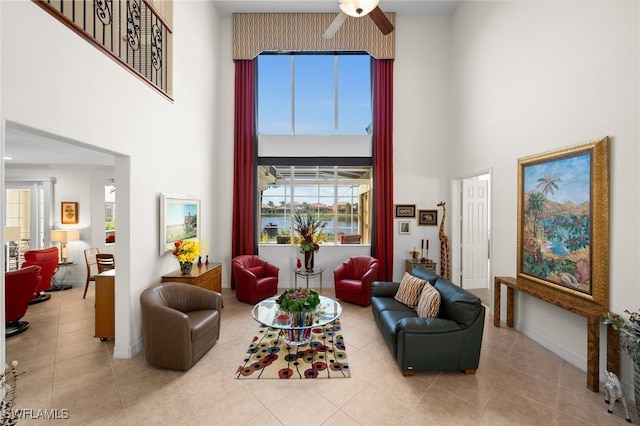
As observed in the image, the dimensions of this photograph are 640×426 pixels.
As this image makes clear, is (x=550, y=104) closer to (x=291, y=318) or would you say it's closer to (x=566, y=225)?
(x=566, y=225)

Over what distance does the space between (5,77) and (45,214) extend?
552 centimetres

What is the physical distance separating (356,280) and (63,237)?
605 cm

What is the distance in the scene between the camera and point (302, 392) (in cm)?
237

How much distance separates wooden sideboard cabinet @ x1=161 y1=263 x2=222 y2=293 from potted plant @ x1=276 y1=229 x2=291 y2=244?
1.65m

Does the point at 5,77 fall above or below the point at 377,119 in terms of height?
below

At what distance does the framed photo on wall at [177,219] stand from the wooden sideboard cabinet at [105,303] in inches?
24.9

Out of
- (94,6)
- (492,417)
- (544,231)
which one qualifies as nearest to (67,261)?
(94,6)

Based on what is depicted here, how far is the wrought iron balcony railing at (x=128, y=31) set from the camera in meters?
2.31

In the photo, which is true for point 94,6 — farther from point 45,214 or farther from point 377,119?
point 45,214

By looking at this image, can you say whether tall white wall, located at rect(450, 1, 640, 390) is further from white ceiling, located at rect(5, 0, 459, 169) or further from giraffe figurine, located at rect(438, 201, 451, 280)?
giraffe figurine, located at rect(438, 201, 451, 280)

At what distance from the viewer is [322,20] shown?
5539 mm

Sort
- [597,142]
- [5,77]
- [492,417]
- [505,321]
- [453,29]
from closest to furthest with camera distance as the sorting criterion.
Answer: [5,77] < [492,417] < [597,142] < [505,321] < [453,29]

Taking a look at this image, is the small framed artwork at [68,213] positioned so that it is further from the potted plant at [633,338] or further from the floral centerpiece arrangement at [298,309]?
the potted plant at [633,338]

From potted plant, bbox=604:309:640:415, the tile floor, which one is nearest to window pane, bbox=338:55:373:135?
the tile floor
